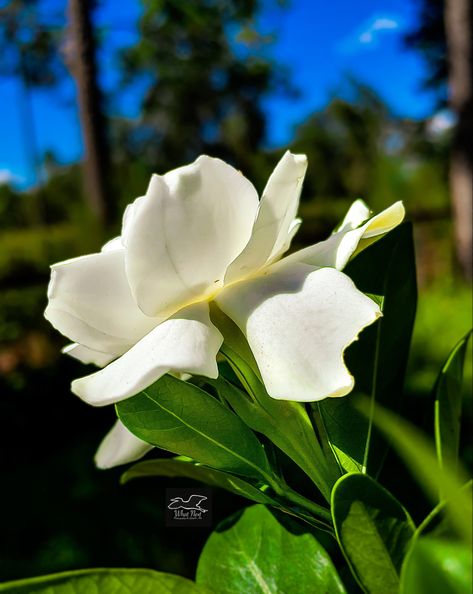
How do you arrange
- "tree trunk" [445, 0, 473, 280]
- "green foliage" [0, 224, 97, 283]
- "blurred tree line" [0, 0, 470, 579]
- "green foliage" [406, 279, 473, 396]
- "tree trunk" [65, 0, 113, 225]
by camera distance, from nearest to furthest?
"blurred tree line" [0, 0, 470, 579] < "green foliage" [406, 279, 473, 396] < "tree trunk" [445, 0, 473, 280] < "green foliage" [0, 224, 97, 283] < "tree trunk" [65, 0, 113, 225]

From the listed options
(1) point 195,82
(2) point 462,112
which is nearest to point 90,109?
(2) point 462,112

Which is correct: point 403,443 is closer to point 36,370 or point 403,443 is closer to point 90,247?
point 36,370

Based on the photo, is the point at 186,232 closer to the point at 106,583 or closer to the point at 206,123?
the point at 106,583

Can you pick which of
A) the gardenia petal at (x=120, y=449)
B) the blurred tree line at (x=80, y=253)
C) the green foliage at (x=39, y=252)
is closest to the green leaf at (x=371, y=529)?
the gardenia petal at (x=120, y=449)

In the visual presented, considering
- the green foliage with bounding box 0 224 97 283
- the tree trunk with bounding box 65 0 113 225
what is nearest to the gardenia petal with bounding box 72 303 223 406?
the green foliage with bounding box 0 224 97 283

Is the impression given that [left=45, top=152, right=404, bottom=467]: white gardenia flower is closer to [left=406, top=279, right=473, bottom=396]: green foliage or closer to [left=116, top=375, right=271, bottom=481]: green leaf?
[left=116, top=375, right=271, bottom=481]: green leaf
